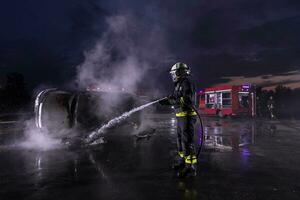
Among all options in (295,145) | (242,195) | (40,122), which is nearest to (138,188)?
(242,195)

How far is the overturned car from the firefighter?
4116 mm

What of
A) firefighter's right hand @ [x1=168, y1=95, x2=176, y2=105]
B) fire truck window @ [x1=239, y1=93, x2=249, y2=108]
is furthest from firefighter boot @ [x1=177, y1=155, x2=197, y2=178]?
fire truck window @ [x1=239, y1=93, x2=249, y2=108]

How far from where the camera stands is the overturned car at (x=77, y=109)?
9023 mm

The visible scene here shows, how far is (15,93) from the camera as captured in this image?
45.2 m

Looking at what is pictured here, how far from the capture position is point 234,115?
23719mm

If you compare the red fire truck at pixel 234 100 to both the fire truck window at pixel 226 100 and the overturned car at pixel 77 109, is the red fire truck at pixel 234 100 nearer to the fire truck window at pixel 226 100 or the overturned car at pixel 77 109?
the fire truck window at pixel 226 100

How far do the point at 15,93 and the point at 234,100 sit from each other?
32.8 meters

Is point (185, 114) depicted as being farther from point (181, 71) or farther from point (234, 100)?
point (234, 100)

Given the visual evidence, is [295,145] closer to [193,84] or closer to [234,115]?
[193,84]

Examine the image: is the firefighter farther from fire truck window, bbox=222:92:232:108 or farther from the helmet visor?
fire truck window, bbox=222:92:232:108

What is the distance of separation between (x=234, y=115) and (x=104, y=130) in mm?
15649

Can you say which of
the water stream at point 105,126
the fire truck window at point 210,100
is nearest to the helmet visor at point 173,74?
the water stream at point 105,126

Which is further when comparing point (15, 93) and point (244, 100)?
point (15, 93)

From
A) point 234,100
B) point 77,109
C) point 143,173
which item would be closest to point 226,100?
point 234,100
